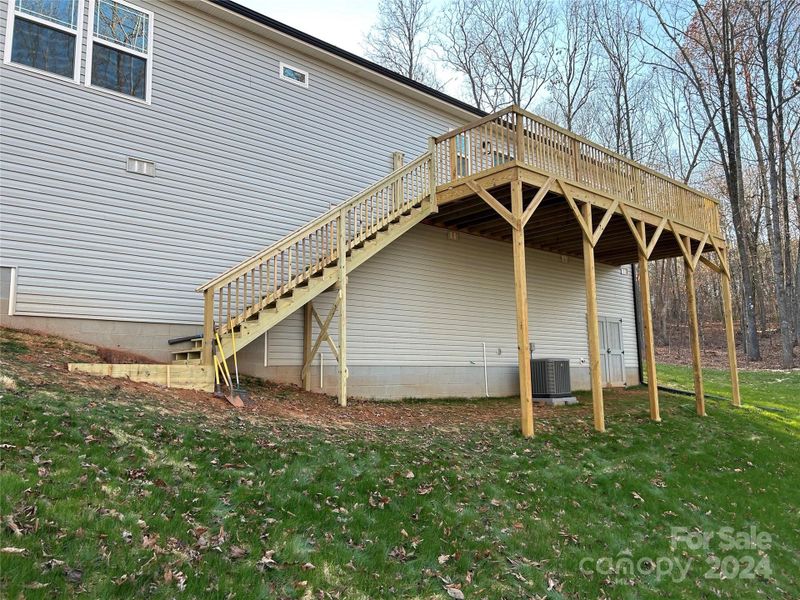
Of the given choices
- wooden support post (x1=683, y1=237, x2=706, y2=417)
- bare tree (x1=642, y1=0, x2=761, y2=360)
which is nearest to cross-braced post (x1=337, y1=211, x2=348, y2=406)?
wooden support post (x1=683, y1=237, x2=706, y2=417)

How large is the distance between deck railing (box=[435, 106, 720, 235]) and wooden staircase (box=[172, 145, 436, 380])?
2.54 ft

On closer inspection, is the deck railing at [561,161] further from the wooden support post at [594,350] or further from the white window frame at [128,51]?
the white window frame at [128,51]

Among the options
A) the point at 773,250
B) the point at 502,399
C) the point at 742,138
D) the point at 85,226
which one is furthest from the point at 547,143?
the point at 742,138

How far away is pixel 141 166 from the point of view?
27.9 ft

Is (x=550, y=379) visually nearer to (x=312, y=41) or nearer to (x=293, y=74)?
(x=293, y=74)

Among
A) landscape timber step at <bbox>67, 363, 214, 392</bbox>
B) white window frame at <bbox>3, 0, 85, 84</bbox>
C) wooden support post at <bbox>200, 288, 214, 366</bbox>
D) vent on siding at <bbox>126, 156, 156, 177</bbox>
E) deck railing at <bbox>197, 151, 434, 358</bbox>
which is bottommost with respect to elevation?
landscape timber step at <bbox>67, 363, 214, 392</bbox>

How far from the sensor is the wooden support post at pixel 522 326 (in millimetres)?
7961

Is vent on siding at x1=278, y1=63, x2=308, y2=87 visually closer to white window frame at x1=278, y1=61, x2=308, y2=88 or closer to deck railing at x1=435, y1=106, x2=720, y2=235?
white window frame at x1=278, y1=61, x2=308, y2=88

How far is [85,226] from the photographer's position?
7.91m

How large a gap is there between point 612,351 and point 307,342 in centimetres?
1095

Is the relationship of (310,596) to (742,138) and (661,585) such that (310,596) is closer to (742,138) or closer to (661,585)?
(661,585)

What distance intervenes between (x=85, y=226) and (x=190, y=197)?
170 centimetres

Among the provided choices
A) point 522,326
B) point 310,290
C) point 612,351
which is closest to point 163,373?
point 310,290

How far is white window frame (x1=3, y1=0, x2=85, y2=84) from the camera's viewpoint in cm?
751
